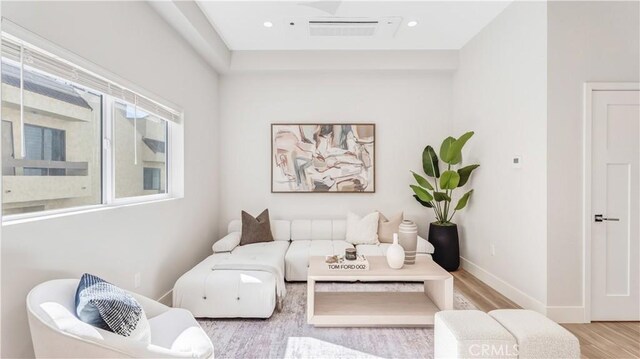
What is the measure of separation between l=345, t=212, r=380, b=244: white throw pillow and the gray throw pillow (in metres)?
1.07

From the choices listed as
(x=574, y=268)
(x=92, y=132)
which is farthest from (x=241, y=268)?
(x=574, y=268)

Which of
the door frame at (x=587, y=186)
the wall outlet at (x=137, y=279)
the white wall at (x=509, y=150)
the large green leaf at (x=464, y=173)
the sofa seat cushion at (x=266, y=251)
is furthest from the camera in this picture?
the large green leaf at (x=464, y=173)

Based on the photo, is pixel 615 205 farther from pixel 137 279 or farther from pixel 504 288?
pixel 137 279

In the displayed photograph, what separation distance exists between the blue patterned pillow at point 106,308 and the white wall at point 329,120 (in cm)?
282

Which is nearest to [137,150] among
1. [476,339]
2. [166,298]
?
[166,298]

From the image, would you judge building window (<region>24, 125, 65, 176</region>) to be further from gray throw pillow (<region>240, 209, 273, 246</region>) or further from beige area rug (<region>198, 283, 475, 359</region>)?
gray throw pillow (<region>240, 209, 273, 246</region>)

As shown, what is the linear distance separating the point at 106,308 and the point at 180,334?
420 millimetres

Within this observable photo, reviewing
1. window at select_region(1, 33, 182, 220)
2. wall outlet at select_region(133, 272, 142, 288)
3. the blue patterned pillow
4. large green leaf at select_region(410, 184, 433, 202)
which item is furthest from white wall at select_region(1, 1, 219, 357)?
large green leaf at select_region(410, 184, 433, 202)

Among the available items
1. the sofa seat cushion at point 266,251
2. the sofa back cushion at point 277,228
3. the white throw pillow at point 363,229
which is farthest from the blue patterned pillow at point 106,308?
the white throw pillow at point 363,229

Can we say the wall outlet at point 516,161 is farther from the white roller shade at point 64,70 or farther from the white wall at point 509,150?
the white roller shade at point 64,70

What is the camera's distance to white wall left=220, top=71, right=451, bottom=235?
4359 millimetres

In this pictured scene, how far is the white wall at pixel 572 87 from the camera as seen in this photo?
101 inches

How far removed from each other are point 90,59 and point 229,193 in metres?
2.65

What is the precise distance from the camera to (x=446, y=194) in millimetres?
3826
